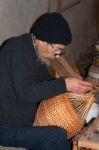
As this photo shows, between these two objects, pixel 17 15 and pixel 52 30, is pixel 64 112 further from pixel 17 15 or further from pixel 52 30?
pixel 17 15

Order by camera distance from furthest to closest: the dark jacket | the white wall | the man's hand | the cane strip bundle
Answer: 1. the white wall
2. the cane strip bundle
3. the man's hand
4. the dark jacket

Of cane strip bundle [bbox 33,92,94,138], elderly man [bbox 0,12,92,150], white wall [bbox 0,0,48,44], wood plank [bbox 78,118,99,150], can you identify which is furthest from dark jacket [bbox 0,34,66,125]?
white wall [bbox 0,0,48,44]

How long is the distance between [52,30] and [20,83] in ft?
1.34

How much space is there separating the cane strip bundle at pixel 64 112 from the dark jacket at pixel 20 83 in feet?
0.41

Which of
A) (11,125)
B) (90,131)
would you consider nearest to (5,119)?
(11,125)

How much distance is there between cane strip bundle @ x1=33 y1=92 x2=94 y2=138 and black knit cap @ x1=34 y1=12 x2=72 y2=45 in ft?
1.59

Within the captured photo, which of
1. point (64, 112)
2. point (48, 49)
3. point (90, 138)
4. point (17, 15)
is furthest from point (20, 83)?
point (17, 15)

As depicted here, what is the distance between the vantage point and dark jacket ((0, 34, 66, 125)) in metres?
2.55

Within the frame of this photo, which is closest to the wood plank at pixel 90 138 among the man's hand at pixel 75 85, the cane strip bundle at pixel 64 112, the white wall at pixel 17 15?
the cane strip bundle at pixel 64 112

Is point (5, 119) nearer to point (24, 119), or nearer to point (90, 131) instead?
point (24, 119)

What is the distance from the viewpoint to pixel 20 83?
2537 mm

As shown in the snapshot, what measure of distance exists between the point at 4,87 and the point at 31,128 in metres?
0.34

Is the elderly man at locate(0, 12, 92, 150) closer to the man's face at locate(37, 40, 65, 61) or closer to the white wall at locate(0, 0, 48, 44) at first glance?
the man's face at locate(37, 40, 65, 61)

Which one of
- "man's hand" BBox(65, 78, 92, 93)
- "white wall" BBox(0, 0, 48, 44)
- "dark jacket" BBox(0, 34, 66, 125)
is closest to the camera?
"dark jacket" BBox(0, 34, 66, 125)
